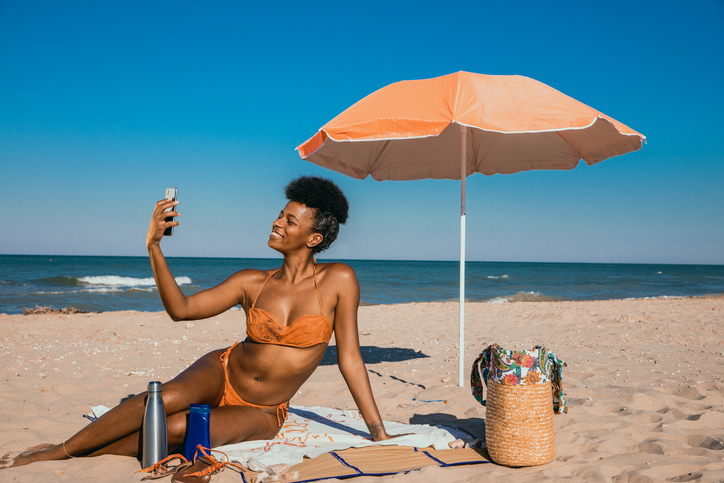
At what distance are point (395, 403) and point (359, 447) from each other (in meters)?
1.39

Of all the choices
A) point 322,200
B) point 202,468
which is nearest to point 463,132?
point 322,200

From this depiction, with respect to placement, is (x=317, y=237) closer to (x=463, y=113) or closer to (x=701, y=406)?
(x=463, y=113)

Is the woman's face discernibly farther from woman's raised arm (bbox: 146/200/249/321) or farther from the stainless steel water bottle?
the stainless steel water bottle

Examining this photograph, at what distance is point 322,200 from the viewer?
315cm

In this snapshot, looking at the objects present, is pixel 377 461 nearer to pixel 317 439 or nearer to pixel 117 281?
pixel 317 439

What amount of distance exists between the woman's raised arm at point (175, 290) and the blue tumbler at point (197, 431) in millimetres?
551

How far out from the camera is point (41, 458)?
8.97 feet

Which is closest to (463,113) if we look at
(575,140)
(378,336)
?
(575,140)

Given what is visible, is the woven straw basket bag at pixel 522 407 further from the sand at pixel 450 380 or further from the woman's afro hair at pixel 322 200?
the woman's afro hair at pixel 322 200

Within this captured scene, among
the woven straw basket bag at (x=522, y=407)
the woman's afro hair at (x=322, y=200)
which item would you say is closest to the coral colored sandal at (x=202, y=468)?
the woman's afro hair at (x=322, y=200)

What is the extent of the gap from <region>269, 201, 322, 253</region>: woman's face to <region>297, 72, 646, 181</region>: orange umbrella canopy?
0.69 meters

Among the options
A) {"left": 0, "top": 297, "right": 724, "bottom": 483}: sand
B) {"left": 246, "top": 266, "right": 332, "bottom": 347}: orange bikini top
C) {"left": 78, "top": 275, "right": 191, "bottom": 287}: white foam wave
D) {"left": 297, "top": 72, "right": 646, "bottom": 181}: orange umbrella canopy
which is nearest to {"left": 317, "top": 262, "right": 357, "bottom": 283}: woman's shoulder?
{"left": 246, "top": 266, "right": 332, "bottom": 347}: orange bikini top

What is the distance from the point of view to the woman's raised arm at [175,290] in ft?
8.06

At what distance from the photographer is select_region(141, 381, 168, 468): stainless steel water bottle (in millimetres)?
2617
